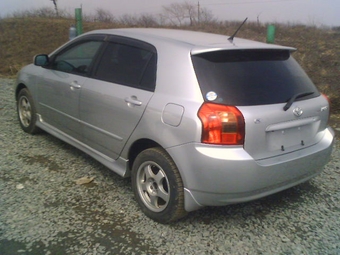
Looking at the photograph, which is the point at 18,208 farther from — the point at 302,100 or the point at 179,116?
the point at 302,100

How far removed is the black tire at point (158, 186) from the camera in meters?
2.81

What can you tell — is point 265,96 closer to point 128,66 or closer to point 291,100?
point 291,100

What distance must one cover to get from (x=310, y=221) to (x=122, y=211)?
5.73ft

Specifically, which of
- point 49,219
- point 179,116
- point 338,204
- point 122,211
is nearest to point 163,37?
point 179,116

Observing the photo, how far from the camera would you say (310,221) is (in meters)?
3.12

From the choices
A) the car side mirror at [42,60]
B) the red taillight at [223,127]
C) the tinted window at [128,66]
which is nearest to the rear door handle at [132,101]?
the tinted window at [128,66]

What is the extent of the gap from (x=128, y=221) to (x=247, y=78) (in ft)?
5.34

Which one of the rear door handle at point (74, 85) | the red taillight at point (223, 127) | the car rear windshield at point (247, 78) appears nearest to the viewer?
the red taillight at point (223, 127)

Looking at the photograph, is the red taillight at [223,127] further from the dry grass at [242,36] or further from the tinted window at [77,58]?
the dry grass at [242,36]

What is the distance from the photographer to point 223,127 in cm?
255

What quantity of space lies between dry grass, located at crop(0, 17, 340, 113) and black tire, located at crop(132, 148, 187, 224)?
5.30 meters

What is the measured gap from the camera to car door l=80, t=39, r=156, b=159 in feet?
10.3

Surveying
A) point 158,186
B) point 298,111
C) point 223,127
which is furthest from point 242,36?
point 223,127

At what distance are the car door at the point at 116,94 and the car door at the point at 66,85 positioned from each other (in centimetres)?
20
